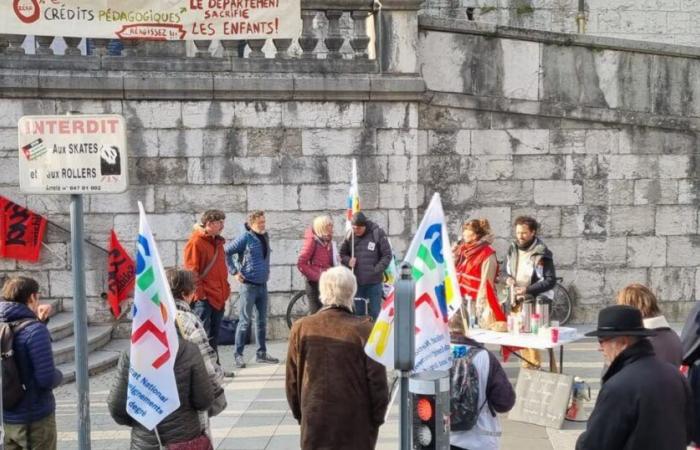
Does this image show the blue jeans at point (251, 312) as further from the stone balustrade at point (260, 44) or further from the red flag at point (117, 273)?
the stone balustrade at point (260, 44)

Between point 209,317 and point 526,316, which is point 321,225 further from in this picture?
point 526,316

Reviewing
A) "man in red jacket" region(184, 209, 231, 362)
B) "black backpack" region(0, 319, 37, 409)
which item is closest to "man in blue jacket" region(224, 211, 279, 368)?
"man in red jacket" region(184, 209, 231, 362)

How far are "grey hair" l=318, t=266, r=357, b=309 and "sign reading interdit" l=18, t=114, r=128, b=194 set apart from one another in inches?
50.7

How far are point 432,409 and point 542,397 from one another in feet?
12.6

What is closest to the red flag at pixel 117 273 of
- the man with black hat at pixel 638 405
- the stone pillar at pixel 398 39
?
the stone pillar at pixel 398 39

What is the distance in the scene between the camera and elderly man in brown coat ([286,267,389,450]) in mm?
5820

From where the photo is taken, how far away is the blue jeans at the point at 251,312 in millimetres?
10945

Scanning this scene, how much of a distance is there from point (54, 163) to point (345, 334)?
1.92m

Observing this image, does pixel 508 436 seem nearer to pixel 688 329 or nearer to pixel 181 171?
pixel 688 329

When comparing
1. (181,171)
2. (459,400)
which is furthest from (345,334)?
(181,171)

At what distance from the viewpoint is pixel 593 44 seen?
517 inches

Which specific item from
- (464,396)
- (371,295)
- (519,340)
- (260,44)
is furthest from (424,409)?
(260,44)

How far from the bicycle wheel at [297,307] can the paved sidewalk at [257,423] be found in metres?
1.39

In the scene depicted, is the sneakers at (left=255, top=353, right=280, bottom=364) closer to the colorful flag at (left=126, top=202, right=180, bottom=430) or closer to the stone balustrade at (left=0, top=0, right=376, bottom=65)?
the stone balustrade at (left=0, top=0, right=376, bottom=65)
